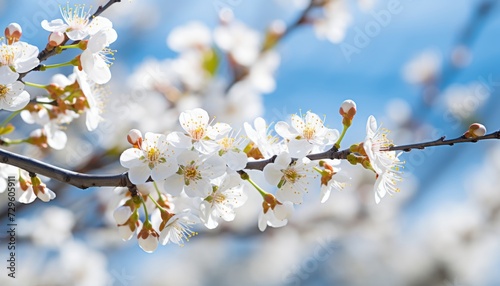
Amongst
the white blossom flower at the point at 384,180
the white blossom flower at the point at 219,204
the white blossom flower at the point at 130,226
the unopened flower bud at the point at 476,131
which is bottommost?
the white blossom flower at the point at 130,226

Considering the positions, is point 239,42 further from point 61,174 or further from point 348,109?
point 61,174

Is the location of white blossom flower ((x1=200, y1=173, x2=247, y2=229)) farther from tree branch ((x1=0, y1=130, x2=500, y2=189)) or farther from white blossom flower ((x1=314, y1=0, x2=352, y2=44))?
white blossom flower ((x1=314, y1=0, x2=352, y2=44))

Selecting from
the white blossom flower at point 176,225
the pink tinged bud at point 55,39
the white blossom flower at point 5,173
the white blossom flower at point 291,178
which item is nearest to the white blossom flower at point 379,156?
the white blossom flower at point 291,178

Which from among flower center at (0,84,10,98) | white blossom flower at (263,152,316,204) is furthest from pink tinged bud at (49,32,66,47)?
white blossom flower at (263,152,316,204)

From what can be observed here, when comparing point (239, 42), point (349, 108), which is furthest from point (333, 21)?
point (349, 108)

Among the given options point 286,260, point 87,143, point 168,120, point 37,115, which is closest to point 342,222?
point 286,260

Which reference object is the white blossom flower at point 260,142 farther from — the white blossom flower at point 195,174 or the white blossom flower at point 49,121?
the white blossom flower at point 49,121
